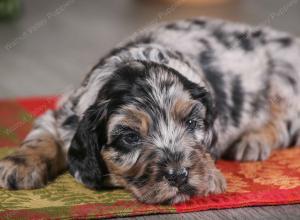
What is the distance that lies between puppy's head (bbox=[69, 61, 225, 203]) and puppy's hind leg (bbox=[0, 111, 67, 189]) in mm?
209

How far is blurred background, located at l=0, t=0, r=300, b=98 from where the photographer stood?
8.76 metres

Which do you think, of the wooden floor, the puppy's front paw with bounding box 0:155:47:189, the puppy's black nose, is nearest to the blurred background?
the wooden floor

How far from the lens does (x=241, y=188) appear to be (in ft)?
15.6

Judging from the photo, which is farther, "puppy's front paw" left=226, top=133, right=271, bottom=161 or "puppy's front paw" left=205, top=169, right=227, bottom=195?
"puppy's front paw" left=226, top=133, right=271, bottom=161

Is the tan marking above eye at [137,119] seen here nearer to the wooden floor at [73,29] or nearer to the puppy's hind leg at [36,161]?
the puppy's hind leg at [36,161]

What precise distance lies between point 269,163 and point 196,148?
1.06 metres

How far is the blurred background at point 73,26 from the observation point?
8.76 meters

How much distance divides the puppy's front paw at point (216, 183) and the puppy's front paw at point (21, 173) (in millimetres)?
1077

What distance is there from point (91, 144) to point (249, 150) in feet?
4.62

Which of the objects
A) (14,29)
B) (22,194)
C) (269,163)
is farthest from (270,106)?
(14,29)

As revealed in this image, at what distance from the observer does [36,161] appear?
4832 mm

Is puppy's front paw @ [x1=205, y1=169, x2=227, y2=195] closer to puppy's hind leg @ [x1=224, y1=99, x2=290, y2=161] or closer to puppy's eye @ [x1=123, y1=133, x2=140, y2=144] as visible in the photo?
puppy's eye @ [x1=123, y1=133, x2=140, y2=144]

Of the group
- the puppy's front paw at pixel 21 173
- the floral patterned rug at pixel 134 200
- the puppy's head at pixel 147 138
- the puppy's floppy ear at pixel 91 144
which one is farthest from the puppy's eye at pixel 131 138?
the puppy's front paw at pixel 21 173

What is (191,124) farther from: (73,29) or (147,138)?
(73,29)
